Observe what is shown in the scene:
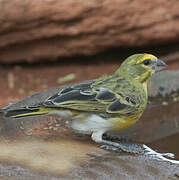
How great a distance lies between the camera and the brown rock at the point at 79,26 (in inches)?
292

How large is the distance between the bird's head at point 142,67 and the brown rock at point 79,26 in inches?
97.9

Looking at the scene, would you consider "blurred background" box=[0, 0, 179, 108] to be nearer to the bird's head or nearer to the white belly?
the bird's head

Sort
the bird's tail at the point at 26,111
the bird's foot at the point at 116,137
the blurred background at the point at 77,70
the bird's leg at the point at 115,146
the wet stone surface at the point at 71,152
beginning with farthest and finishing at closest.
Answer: the bird's foot at the point at 116,137
the bird's leg at the point at 115,146
the bird's tail at the point at 26,111
the blurred background at the point at 77,70
the wet stone surface at the point at 71,152

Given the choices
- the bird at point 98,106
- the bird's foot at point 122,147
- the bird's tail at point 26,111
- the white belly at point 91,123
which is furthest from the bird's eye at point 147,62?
the bird's tail at point 26,111

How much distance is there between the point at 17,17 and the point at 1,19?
0.24 metres

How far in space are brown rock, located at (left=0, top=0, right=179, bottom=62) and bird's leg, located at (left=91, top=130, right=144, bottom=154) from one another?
331 cm

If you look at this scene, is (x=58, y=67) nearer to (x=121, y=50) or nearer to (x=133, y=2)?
(x=121, y=50)

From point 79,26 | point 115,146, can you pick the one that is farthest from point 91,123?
point 79,26

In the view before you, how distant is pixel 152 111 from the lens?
551cm

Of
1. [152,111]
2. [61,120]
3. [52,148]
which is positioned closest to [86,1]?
[152,111]

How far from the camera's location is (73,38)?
318 inches

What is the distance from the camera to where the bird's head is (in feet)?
16.9

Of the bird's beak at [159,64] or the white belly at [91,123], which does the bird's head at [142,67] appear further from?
the white belly at [91,123]

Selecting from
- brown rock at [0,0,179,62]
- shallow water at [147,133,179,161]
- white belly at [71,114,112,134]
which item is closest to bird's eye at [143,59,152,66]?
shallow water at [147,133,179,161]
